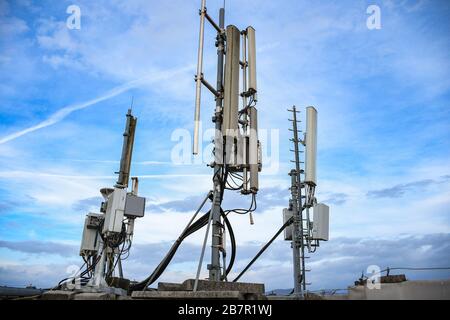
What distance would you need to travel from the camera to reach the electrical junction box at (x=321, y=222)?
16.2m

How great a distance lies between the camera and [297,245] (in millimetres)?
16828

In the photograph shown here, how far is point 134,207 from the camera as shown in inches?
446

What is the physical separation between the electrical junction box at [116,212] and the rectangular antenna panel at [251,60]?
4.93 metres

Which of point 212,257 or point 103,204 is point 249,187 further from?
point 103,204

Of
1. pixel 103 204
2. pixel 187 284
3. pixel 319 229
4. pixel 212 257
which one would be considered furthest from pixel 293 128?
pixel 187 284

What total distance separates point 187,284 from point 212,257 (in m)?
1.66

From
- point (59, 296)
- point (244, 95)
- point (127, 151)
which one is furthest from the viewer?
point (127, 151)

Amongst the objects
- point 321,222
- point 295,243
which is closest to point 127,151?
point 295,243

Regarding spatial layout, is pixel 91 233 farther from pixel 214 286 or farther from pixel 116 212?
pixel 214 286

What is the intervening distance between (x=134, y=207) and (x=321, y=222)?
868 cm

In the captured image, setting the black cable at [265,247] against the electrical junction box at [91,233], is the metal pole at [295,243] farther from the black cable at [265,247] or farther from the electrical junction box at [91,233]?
the electrical junction box at [91,233]

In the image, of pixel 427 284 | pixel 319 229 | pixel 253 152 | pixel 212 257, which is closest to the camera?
pixel 427 284

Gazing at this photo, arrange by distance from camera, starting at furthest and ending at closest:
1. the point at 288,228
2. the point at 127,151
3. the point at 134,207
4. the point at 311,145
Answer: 1. the point at 288,228
2. the point at 311,145
3. the point at 127,151
4. the point at 134,207

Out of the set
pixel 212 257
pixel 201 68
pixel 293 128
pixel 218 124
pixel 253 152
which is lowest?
pixel 212 257
